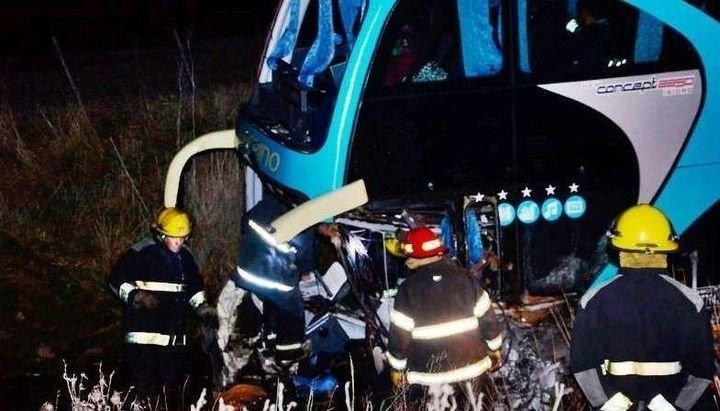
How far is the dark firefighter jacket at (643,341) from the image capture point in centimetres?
492

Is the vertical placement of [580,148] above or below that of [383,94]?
below

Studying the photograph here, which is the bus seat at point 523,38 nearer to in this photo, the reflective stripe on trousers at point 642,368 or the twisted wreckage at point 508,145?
the twisted wreckage at point 508,145

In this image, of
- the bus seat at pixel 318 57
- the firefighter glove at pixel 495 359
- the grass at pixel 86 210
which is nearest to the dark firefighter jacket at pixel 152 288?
the bus seat at pixel 318 57

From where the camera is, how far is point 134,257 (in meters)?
6.58

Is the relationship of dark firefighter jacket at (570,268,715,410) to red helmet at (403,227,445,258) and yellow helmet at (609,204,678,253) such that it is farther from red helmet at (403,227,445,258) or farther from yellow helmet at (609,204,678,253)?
red helmet at (403,227,445,258)

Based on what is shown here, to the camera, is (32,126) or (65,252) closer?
(65,252)

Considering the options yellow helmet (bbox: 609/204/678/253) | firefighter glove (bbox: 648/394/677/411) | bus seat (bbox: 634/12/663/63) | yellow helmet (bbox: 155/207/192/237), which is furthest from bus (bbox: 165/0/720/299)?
firefighter glove (bbox: 648/394/677/411)

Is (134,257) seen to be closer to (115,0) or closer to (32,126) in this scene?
(32,126)

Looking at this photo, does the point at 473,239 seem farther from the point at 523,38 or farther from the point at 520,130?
the point at 523,38

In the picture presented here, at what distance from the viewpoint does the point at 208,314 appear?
6.83 metres

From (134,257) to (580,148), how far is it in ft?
8.21

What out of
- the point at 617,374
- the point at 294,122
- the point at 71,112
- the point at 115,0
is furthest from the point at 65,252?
the point at 115,0

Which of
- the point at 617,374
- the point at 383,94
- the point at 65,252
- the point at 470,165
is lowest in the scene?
the point at 65,252

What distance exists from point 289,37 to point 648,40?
2166mm
